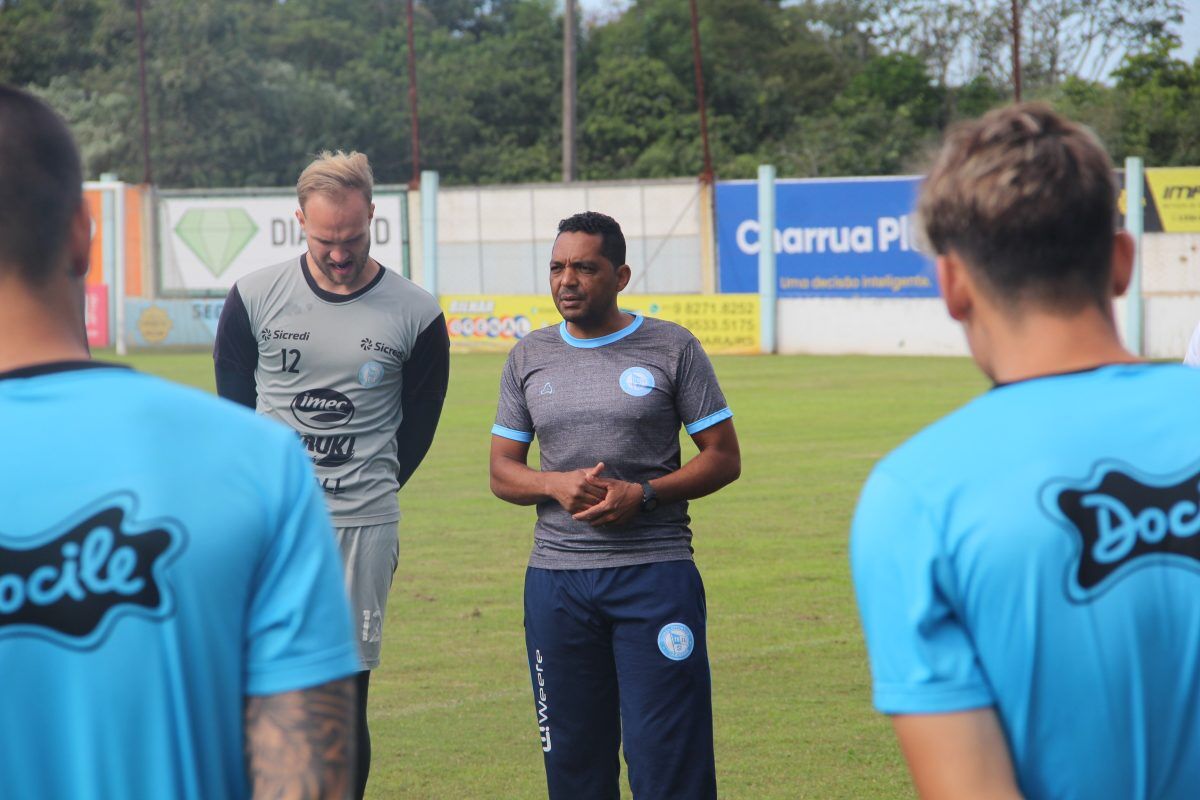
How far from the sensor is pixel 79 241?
2006 millimetres

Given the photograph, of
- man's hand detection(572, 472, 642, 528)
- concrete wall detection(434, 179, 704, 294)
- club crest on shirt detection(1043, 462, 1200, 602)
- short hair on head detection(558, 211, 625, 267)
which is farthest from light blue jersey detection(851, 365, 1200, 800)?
concrete wall detection(434, 179, 704, 294)

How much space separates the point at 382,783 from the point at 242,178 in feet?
168

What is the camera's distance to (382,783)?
6.15 m

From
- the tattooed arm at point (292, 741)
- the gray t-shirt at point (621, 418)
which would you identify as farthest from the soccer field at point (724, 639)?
the tattooed arm at point (292, 741)

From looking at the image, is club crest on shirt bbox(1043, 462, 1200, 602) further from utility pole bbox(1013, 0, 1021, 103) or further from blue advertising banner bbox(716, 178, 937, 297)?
utility pole bbox(1013, 0, 1021, 103)

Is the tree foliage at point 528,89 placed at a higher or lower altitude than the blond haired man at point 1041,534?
higher

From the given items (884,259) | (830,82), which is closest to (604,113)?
(830,82)

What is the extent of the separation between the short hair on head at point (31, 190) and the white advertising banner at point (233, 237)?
35469 millimetres

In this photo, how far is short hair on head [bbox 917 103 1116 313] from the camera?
6.49 feet

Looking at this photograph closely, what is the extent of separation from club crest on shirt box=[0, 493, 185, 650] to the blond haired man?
0.88 m

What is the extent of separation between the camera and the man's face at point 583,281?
507cm

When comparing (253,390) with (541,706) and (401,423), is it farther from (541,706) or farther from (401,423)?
(541,706)

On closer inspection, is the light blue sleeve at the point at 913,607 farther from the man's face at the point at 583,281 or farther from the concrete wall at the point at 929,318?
the concrete wall at the point at 929,318

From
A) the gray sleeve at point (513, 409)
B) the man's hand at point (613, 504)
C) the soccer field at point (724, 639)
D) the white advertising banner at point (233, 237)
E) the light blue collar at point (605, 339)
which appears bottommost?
the soccer field at point (724, 639)
